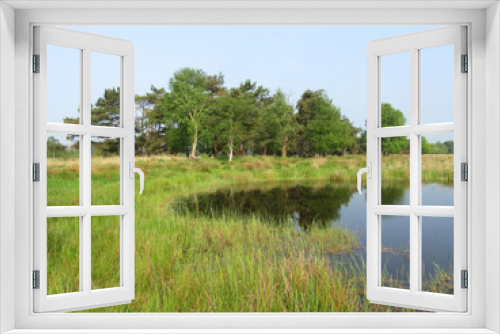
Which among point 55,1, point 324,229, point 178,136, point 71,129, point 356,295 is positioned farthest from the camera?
point 178,136

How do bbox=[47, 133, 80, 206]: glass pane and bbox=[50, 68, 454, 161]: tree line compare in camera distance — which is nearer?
bbox=[47, 133, 80, 206]: glass pane

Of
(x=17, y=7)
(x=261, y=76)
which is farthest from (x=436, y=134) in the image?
(x=261, y=76)

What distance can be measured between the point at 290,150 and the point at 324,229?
1.75m

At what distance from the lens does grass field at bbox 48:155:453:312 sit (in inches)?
136

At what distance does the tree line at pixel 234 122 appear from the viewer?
6.28m

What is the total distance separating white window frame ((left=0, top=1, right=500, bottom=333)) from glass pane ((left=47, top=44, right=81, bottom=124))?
24 cm

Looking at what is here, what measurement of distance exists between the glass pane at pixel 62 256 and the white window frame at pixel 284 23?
4.42ft

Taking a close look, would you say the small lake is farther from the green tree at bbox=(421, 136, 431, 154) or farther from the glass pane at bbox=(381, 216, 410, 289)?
the green tree at bbox=(421, 136, 431, 154)

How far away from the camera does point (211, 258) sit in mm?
4426

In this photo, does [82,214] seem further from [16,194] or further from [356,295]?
Result: [356,295]

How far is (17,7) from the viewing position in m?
2.02

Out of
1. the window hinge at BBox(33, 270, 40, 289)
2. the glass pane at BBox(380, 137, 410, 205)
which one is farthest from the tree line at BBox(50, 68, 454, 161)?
the window hinge at BBox(33, 270, 40, 289)

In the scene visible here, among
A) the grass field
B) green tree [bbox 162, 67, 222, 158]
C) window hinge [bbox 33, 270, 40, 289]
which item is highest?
green tree [bbox 162, 67, 222, 158]

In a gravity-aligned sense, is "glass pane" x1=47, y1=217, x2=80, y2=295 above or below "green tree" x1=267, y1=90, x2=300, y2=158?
below
